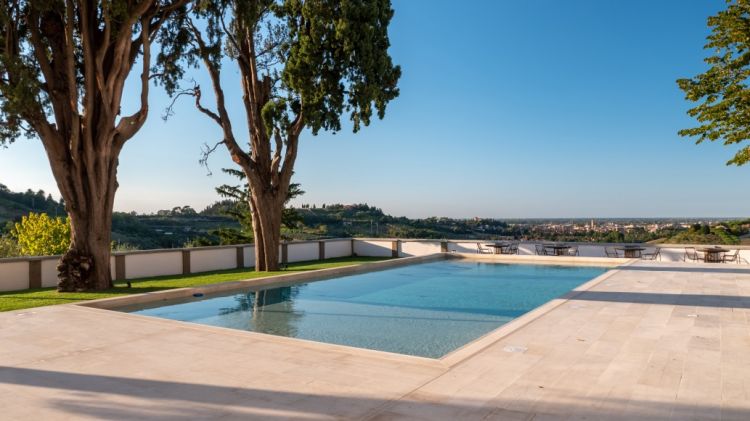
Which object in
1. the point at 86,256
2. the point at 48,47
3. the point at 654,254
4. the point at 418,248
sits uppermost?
the point at 48,47

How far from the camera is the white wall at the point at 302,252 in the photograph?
19.3 m

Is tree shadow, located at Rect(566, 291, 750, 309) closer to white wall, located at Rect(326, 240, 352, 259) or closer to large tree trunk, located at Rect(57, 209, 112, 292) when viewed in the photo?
large tree trunk, located at Rect(57, 209, 112, 292)

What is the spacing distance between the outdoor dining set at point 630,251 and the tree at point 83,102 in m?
14.3

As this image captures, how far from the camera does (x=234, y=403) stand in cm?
385

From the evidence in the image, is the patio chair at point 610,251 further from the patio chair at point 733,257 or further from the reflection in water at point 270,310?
the reflection in water at point 270,310

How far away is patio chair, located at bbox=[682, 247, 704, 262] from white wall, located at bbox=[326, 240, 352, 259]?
13.0 metres

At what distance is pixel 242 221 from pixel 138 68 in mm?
13292

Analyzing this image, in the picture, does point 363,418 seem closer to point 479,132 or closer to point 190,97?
point 190,97

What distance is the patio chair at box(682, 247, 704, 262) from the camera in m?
17.1

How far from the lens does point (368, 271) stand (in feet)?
52.7

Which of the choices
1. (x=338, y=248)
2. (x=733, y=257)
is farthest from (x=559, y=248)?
(x=338, y=248)

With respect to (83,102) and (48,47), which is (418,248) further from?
(48,47)

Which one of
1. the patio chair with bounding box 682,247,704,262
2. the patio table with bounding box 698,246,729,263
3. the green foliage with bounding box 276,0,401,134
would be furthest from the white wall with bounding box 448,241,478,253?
the green foliage with bounding box 276,0,401,134

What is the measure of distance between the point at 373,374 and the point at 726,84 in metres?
11.7
